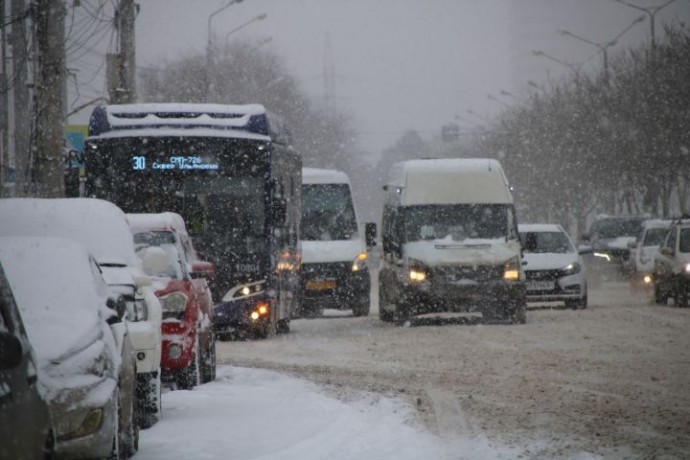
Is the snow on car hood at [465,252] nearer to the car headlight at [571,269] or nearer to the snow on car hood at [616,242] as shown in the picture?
the car headlight at [571,269]

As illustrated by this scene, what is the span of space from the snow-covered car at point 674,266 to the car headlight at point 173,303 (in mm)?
17345

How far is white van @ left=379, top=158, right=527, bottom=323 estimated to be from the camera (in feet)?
81.2

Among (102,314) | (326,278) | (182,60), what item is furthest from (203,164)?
(182,60)

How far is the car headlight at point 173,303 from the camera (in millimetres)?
13930

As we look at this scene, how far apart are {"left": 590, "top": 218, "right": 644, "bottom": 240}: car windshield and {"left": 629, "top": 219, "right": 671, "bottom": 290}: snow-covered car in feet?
26.2

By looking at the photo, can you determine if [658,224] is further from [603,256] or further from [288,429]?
[288,429]

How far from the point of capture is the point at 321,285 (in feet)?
97.5

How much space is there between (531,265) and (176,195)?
1074cm

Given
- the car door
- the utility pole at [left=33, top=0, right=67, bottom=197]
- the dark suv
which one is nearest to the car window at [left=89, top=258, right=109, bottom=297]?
the utility pole at [left=33, top=0, right=67, bottom=197]

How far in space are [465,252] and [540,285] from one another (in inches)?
225

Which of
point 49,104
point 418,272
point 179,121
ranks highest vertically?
point 49,104

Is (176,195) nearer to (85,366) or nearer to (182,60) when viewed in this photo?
(85,366)

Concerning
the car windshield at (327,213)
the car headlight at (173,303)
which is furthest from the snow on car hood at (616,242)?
the car headlight at (173,303)

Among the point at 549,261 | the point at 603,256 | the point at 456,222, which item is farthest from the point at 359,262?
the point at 603,256
